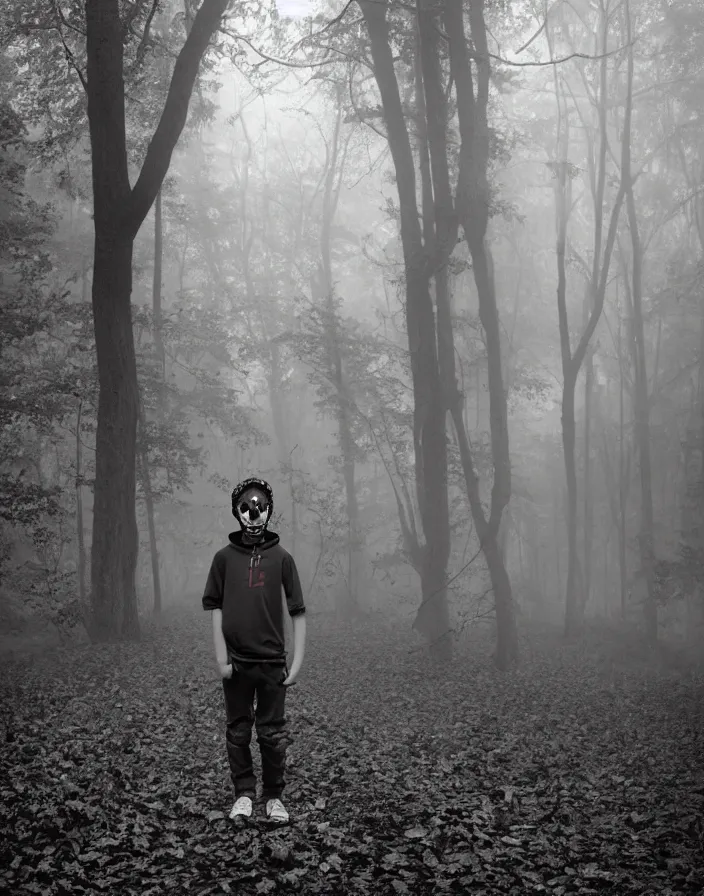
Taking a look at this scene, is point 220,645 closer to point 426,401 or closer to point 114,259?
point 114,259

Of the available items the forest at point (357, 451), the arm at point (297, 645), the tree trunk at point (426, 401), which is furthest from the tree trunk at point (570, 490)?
the arm at point (297, 645)

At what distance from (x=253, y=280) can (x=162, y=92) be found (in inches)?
885

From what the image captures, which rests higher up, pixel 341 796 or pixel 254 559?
pixel 254 559

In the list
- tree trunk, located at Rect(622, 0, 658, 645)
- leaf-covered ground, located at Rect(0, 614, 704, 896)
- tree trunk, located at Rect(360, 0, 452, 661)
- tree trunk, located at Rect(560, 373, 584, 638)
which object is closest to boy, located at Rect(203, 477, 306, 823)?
leaf-covered ground, located at Rect(0, 614, 704, 896)

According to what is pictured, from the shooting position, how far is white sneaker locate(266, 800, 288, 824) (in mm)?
4711

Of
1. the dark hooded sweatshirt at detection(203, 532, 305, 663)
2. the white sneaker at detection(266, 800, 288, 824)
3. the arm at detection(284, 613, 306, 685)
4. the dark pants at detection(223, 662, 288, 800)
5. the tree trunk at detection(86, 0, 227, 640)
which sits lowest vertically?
the white sneaker at detection(266, 800, 288, 824)

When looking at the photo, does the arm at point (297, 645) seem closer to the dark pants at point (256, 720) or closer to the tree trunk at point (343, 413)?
the dark pants at point (256, 720)

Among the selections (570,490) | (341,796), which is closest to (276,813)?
(341,796)

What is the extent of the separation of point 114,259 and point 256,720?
9.26m

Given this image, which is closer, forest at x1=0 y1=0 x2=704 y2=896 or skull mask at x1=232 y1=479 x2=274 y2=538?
skull mask at x1=232 y1=479 x2=274 y2=538

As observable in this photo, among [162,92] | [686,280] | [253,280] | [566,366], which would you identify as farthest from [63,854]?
[253,280]

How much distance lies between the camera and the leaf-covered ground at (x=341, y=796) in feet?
14.0

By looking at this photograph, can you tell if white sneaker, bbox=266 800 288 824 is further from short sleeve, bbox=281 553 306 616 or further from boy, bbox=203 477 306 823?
short sleeve, bbox=281 553 306 616

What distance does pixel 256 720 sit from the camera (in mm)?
4793
